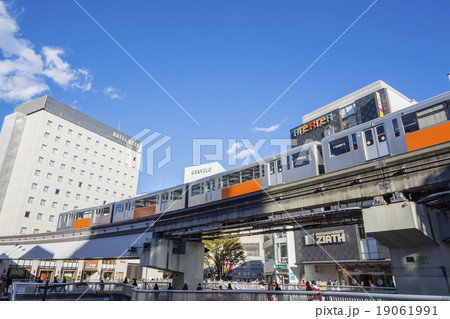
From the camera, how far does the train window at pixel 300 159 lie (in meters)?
19.6

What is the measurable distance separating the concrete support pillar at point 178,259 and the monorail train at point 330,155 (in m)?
3.64

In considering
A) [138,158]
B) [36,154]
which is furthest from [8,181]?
[138,158]

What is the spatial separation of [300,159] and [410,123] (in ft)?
21.9

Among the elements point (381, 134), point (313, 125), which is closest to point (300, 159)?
point (381, 134)

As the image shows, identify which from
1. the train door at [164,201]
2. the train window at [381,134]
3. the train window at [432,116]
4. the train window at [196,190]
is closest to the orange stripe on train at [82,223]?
the train door at [164,201]

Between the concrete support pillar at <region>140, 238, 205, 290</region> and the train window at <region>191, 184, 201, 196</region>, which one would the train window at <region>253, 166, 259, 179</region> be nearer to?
the train window at <region>191, 184, 201, 196</region>

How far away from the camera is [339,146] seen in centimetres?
1833

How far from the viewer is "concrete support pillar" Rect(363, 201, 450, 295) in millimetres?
11898

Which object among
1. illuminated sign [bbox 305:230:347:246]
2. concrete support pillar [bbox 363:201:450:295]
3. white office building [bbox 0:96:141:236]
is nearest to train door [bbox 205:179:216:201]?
concrete support pillar [bbox 363:201:450:295]

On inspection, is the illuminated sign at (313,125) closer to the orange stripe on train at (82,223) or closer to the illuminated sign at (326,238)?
the illuminated sign at (326,238)

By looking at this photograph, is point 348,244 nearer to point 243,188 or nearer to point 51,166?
point 243,188

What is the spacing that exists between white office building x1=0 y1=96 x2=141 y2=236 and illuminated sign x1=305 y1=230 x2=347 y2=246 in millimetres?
55537

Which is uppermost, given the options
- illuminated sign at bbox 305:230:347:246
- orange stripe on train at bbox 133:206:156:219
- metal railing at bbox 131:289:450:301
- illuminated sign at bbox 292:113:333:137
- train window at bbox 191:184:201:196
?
illuminated sign at bbox 292:113:333:137

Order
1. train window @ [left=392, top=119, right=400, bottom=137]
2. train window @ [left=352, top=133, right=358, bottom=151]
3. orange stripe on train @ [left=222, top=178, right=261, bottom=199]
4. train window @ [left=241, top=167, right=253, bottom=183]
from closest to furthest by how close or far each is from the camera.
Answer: train window @ [left=392, top=119, right=400, bottom=137] → train window @ [left=352, top=133, right=358, bottom=151] → orange stripe on train @ [left=222, top=178, right=261, bottom=199] → train window @ [left=241, top=167, right=253, bottom=183]
